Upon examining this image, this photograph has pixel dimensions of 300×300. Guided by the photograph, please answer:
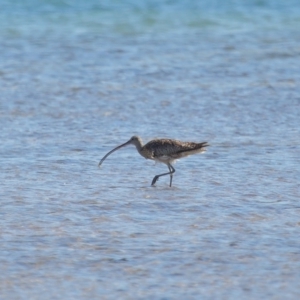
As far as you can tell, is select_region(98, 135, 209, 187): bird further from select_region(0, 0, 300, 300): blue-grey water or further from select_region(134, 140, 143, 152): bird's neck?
Result: select_region(0, 0, 300, 300): blue-grey water

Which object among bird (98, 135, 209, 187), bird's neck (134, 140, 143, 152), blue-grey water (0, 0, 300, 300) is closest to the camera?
blue-grey water (0, 0, 300, 300)

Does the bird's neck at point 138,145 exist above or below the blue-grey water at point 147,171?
above

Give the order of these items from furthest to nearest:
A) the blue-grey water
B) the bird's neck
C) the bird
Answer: the bird's neck
the bird
the blue-grey water

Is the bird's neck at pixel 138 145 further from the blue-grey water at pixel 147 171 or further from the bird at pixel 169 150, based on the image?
the blue-grey water at pixel 147 171

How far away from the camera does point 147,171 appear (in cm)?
992

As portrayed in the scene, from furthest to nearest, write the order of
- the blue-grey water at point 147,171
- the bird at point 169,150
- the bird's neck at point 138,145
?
the bird's neck at point 138,145, the bird at point 169,150, the blue-grey water at point 147,171

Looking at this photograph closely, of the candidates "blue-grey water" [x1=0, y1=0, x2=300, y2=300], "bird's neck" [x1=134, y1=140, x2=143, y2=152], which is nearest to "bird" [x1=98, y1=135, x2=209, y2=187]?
"bird's neck" [x1=134, y1=140, x2=143, y2=152]

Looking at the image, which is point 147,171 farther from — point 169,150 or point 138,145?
point 169,150

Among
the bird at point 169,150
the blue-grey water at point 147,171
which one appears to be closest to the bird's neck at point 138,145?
the bird at point 169,150

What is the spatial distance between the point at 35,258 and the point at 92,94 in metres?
7.52

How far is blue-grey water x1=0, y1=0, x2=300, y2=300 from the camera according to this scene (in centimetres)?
654

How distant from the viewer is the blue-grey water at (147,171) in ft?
21.5

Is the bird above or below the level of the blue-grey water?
above

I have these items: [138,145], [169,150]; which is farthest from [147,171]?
[169,150]
